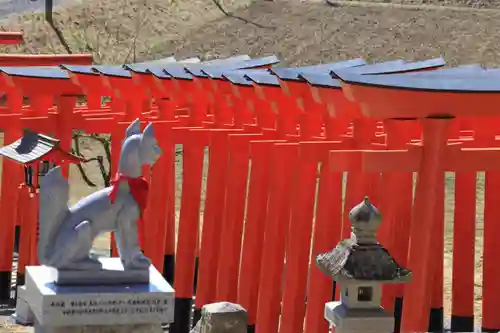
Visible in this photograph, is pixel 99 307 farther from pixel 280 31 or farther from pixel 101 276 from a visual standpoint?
pixel 280 31

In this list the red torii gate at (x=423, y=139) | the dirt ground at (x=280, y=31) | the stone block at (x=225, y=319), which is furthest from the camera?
the dirt ground at (x=280, y=31)

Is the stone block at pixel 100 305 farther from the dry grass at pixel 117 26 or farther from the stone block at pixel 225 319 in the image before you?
the dry grass at pixel 117 26

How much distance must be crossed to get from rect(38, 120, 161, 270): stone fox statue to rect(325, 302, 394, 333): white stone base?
189 centimetres

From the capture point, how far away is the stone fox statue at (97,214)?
12.0 metres

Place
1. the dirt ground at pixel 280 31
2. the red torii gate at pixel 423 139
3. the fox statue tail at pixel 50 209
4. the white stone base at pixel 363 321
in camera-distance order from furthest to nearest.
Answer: the dirt ground at pixel 280 31
the red torii gate at pixel 423 139
the white stone base at pixel 363 321
the fox statue tail at pixel 50 209

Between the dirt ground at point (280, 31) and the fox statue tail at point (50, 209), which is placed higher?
the dirt ground at point (280, 31)

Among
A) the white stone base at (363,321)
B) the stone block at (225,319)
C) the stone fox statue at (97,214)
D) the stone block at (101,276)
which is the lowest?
the stone block at (225,319)

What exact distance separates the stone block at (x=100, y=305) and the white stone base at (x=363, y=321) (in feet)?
5.34

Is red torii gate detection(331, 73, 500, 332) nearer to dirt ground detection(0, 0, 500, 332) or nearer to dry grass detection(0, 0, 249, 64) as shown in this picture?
dry grass detection(0, 0, 249, 64)

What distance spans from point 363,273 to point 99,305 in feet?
8.00

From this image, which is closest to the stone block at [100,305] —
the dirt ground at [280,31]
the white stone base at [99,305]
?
the white stone base at [99,305]

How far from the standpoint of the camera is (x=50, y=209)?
39.7 feet

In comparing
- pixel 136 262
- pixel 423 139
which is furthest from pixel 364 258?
pixel 423 139

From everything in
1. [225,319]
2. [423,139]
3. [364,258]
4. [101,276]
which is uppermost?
[423,139]
